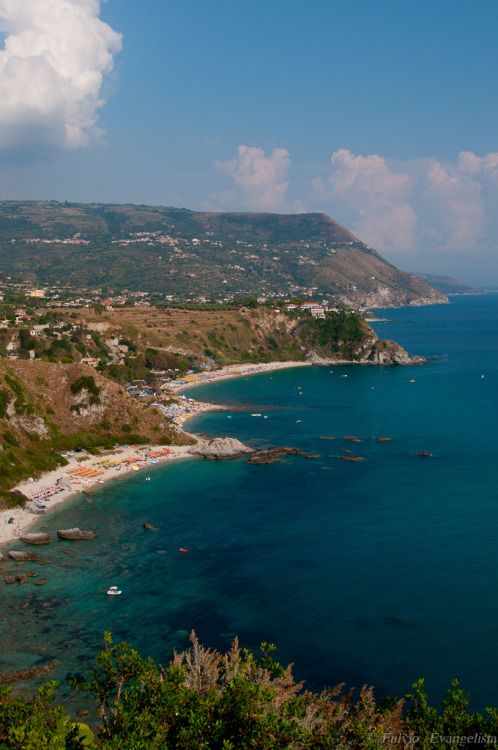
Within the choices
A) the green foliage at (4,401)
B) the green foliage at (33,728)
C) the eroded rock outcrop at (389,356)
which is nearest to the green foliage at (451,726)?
the green foliage at (33,728)

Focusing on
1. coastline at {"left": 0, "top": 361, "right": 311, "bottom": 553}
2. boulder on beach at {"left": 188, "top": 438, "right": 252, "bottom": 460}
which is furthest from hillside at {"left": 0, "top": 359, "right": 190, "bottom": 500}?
boulder on beach at {"left": 188, "top": 438, "right": 252, "bottom": 460}

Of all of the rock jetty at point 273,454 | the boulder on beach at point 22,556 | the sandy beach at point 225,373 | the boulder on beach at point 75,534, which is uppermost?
the sandy beach at point 225,373

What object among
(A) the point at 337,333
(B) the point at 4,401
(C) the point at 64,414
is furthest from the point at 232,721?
(A) the point at 337,333

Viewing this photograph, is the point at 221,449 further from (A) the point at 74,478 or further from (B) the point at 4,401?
(B) the point at 4,401

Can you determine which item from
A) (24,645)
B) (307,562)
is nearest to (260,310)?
(307,562)

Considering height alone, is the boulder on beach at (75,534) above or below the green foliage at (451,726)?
below

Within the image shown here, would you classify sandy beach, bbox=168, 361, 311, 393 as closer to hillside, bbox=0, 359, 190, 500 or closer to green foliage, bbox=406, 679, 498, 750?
hillside, bbox=0, 359, 190, 500

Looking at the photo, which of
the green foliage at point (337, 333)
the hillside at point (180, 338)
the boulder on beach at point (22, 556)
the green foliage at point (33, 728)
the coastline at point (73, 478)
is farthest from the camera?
the green foliage at point (337, 333)

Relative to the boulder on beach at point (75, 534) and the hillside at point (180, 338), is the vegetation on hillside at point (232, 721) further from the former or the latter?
the hillside at point (180, 338)
